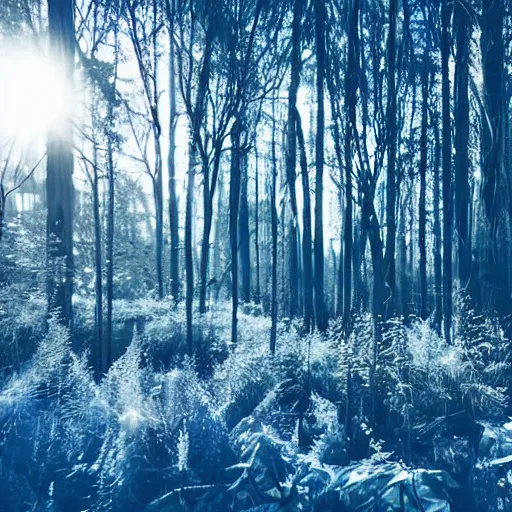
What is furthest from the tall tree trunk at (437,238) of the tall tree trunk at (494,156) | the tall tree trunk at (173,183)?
the tall tree trunk at (173,183)

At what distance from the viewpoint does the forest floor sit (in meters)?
4.19

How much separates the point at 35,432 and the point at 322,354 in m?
3.61

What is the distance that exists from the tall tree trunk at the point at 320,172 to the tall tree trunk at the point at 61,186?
4.51 meters

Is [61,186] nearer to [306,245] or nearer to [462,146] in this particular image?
[306,245]

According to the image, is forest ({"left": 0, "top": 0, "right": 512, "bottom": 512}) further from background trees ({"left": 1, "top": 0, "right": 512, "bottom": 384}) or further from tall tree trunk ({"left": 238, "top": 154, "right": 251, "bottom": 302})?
tall tree trunk ({"left": 238, "top": 154, "right": 251, "bottom": 302})

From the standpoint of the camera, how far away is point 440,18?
917 cm

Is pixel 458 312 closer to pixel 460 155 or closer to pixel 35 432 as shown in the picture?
pixel 460 155

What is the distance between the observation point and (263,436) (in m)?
4.78

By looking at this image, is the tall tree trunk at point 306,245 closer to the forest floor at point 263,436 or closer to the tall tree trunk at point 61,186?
the forest floor at point 263,436

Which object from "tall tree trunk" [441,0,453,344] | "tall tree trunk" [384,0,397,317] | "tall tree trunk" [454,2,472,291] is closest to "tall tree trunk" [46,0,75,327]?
"tall tree trunk" [384,0,397,317]

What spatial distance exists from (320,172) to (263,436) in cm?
737

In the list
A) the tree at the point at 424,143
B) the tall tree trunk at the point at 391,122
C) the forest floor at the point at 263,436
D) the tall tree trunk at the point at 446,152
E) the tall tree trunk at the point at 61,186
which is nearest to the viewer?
the forest floor at the point at 263,436

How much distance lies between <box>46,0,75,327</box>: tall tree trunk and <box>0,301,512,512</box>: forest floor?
2051 mm

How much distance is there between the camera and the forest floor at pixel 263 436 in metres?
4.19
